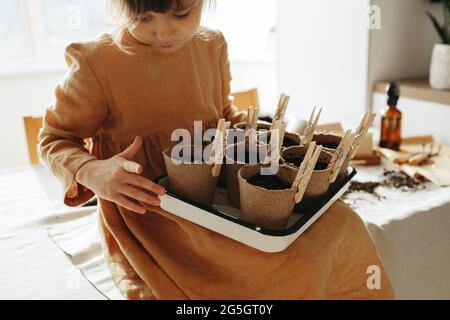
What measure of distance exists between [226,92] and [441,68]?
87 cm

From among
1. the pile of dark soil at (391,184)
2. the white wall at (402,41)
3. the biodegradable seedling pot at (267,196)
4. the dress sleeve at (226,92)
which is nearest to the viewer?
the biodegradable seedling pot at (267,196)

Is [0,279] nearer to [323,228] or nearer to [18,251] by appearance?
[18,251]

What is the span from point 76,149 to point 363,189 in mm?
596

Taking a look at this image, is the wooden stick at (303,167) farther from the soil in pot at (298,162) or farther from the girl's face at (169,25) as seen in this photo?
the girl's face at (169,25)

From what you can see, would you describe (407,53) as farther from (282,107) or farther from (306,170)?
(306,170)

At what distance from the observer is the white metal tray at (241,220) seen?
47 centimetres

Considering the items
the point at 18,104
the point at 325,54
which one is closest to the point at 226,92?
the point at 325,54

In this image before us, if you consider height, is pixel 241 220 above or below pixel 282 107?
below

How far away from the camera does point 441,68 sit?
129cm

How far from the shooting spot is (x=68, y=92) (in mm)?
590

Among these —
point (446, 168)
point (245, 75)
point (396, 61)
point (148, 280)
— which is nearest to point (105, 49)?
point (148, 280)

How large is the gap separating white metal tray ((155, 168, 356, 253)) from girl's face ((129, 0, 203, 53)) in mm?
202

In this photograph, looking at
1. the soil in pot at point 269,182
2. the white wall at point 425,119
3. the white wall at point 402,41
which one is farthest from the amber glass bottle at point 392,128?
the soil in pot at point 269,182

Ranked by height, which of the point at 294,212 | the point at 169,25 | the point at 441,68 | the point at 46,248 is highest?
the point at 169,25
